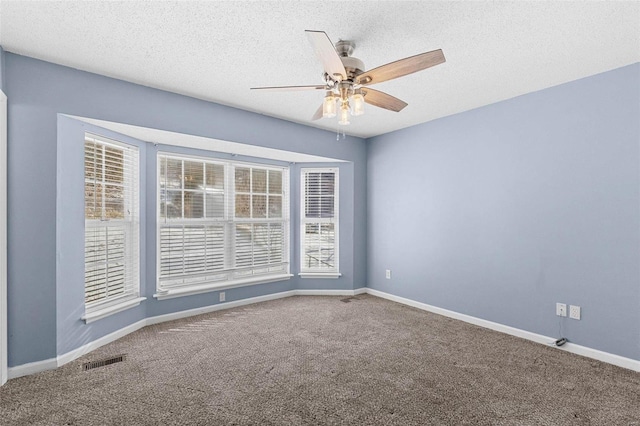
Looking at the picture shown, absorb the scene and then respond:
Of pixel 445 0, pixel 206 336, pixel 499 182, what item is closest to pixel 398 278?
pixel 499 182

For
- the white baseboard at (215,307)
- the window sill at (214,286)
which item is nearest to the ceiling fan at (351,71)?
the window sill at (214,286)

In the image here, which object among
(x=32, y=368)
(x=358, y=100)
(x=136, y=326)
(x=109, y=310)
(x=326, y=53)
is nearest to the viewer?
(x=326, y=53)

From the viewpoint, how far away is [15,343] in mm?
2461

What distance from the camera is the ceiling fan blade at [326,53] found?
163 centimetres

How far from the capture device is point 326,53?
179 cm

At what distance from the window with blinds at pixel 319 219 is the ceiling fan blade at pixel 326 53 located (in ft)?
9.90

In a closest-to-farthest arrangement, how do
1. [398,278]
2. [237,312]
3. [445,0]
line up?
[445,0] < [237,312] < [398,278]

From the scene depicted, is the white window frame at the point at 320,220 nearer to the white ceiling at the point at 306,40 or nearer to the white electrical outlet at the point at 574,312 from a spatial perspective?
the white ceiling at the point at 306,40

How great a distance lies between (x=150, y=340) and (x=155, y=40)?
2721mm

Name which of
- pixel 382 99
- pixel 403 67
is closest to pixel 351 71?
pixel 403 67

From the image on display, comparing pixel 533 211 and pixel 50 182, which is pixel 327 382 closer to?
pixel 533 211

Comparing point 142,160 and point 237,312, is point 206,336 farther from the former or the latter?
point 142,160

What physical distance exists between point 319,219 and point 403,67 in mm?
3288

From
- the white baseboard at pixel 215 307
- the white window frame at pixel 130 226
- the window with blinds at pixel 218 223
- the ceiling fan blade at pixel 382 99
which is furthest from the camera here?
the window with blinds at pixel 218 223
